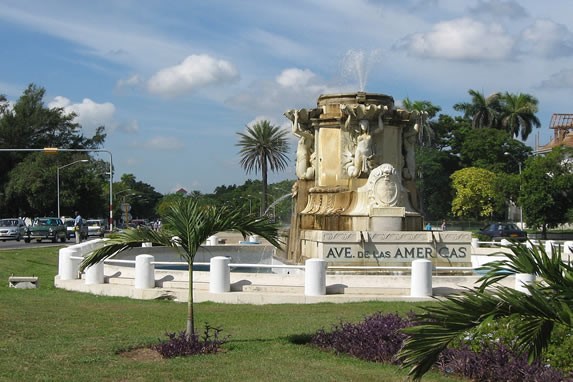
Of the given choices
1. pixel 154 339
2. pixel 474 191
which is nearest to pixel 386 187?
pixel 154 339

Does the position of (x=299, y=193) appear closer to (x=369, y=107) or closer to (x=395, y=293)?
(x=369, y=107)

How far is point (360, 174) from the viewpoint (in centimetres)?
2205

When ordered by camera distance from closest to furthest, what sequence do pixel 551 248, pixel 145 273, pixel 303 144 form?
1. pixel 551 248
2. pixel 145 273
3. pixel 303 144

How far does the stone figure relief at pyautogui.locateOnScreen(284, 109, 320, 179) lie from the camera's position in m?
23.4

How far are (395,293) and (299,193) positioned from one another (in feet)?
25.6

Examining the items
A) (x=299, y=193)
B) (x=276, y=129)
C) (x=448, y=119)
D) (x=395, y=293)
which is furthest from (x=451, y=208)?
(x=395, y=293)

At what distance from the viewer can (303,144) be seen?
937 inches

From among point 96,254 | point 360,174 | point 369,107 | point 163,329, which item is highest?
point 369,107

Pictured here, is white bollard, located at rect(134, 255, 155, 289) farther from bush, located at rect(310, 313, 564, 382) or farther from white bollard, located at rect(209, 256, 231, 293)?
bush, located at rect(310, 313, 564, 382)

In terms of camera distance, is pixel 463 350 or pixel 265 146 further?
pixel 265 146

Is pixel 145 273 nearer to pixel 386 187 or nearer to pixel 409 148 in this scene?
pixel 386 187

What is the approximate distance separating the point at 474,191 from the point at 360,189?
1891 inches

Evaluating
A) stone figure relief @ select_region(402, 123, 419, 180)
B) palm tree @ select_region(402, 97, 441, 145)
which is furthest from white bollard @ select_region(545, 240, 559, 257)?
palm tree @ select_region(402, 97, 441, 145)

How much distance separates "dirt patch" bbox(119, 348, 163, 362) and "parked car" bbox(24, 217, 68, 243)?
126 ft
